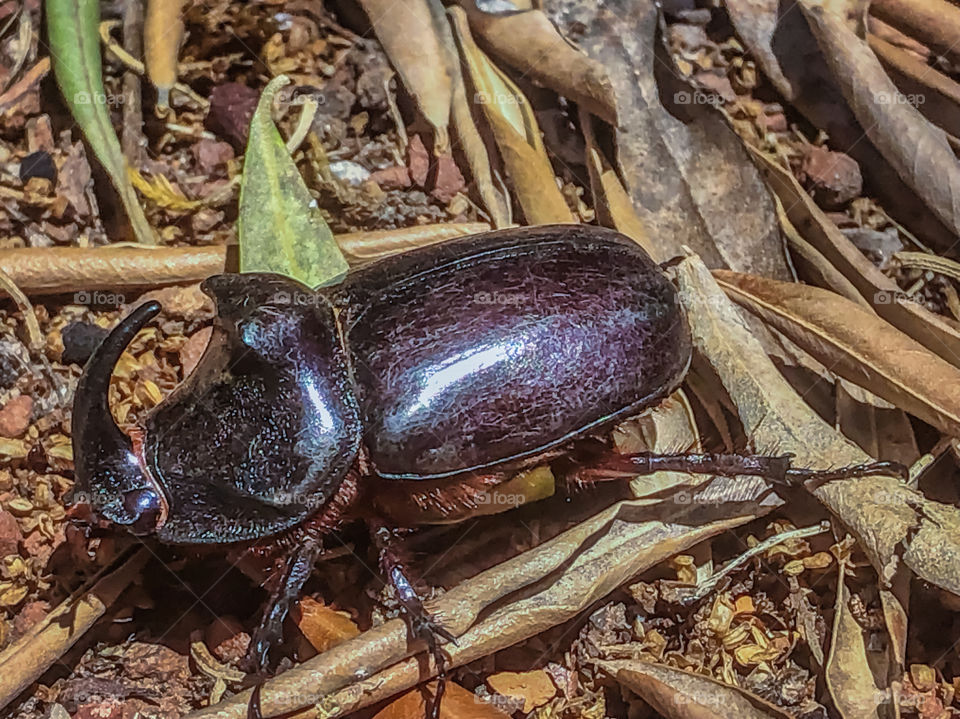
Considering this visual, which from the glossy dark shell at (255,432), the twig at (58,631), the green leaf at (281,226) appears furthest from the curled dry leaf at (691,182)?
the twig at (58,631)

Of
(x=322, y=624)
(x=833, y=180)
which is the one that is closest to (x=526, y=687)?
(x=322, y=624)

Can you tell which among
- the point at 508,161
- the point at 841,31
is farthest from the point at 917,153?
the point at 508,161

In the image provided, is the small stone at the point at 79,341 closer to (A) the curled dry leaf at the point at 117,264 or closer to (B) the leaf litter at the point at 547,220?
(B) the leaf litter at the point at 547,220

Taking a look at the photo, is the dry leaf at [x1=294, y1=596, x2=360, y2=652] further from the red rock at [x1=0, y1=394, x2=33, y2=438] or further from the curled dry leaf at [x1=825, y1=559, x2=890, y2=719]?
the curled dry leaf at [x1=825, y1=559, x2=890, y2=719]

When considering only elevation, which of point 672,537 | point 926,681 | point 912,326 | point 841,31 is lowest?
point 926,681

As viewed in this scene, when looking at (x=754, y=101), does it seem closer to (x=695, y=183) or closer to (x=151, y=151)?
(x=695, y=183)

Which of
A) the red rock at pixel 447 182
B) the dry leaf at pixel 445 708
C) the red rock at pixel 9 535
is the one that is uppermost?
the red rock at pixel 447 182
